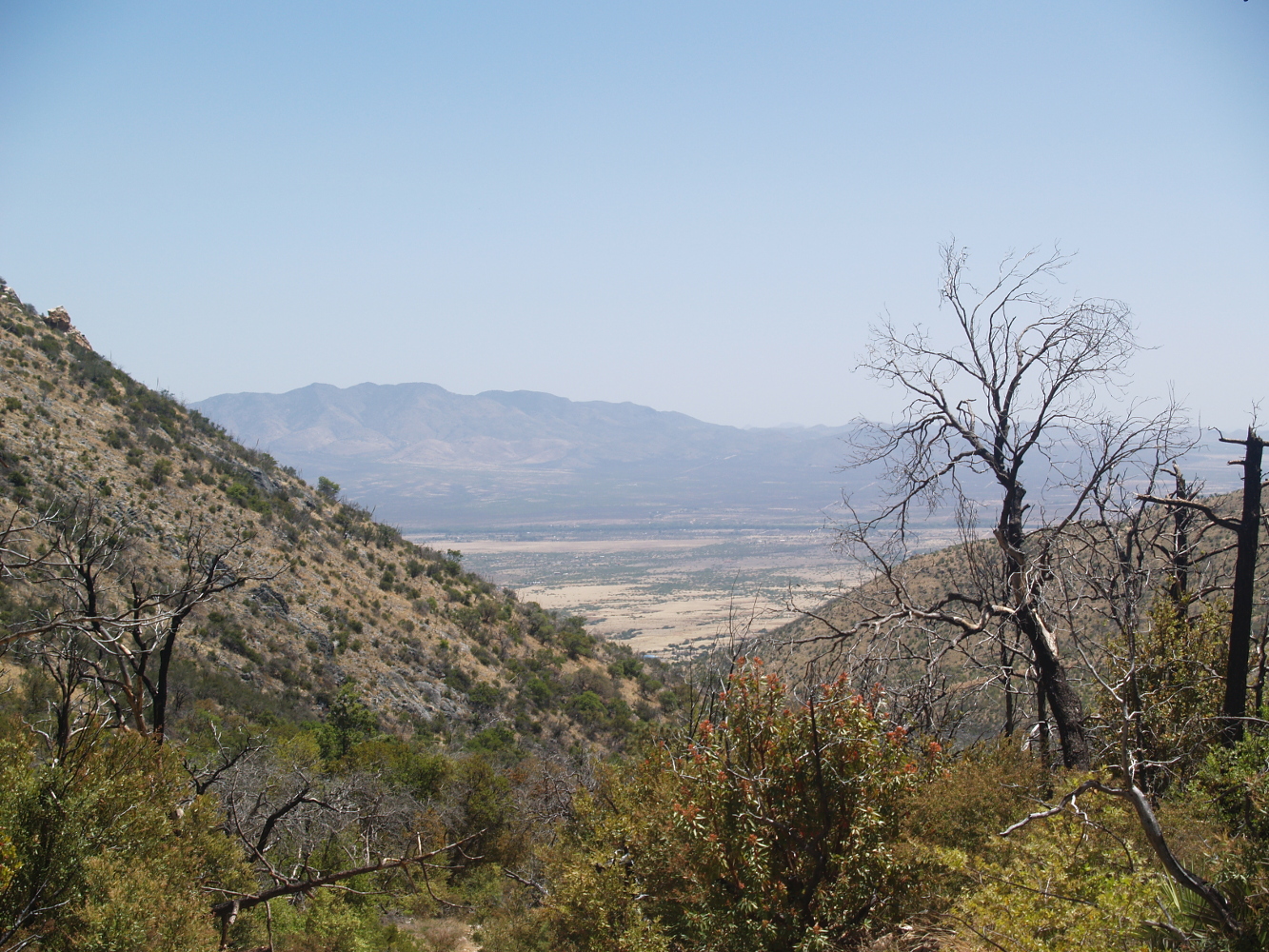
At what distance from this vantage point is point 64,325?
43.7 meters

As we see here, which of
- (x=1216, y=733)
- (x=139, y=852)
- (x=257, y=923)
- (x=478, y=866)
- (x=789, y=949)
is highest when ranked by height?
(x=1216, y=733)

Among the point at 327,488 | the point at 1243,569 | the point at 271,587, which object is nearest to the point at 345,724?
the point at 271,587

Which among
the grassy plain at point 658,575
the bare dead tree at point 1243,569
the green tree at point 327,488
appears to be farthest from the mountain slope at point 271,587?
the bare dead tree at point 1243,569

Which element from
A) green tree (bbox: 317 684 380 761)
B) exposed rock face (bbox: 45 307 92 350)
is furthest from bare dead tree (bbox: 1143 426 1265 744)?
exposed rock face (bbox: 45 307 92 350)

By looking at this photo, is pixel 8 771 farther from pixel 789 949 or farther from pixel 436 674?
pixel 436 674

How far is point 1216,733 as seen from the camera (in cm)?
984

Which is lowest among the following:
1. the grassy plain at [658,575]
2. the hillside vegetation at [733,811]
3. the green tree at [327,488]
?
the grassy plain at [658,575]

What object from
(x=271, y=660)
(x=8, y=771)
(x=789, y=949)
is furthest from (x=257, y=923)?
(x=271, y=660)

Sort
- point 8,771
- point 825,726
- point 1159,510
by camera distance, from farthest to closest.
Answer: point 1159,510 → point 825,726 → point 8,771

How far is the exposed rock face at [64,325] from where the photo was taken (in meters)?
42.8

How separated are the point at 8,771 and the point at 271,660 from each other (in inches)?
1100

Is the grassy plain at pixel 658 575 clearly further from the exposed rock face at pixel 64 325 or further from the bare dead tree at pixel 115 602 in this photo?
the exposed rock face at pixel 64 325

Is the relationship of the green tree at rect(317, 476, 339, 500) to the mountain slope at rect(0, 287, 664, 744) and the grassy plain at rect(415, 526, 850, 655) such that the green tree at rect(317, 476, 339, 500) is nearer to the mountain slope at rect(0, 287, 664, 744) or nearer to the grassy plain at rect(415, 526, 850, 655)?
the mountain slope at rect(0, 287, 664, 744)

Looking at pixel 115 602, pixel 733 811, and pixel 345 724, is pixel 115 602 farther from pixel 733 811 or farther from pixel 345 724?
pixel 733 811
